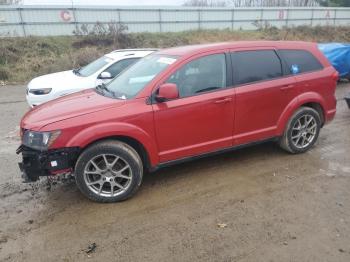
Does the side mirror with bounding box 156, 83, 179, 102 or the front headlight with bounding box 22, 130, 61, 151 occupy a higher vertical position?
the side mirror with bounding box 156, 83, 179, 102

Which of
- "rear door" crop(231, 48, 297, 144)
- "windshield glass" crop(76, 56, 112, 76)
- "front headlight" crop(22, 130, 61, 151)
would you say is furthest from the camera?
"windshield glass" crop(76, 56, 112, 76)

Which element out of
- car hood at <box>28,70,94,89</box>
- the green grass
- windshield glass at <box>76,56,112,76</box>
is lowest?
the green grass

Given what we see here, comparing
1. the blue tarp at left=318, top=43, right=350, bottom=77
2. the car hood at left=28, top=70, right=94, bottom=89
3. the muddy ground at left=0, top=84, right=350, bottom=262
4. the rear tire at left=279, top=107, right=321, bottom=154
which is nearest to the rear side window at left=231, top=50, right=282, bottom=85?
the rear tire at left=279, top=107, right=321, bottom=154

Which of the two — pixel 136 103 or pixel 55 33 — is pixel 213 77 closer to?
pixel 136 103

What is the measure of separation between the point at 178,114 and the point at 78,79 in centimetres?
475

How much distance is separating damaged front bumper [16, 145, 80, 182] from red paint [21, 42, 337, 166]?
0.10 meters

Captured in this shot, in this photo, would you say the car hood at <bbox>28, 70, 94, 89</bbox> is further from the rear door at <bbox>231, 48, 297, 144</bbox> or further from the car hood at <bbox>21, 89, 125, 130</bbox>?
the rear door at <bbox>231, 48, 297, 144</bbox>

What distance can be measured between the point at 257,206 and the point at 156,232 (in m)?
1.23

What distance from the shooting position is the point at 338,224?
3525 millimetres

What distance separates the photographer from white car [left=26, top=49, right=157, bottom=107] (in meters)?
7.87

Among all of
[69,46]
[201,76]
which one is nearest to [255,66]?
[201,76]

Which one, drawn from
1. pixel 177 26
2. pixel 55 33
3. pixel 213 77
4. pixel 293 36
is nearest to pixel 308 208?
pixel 213 77

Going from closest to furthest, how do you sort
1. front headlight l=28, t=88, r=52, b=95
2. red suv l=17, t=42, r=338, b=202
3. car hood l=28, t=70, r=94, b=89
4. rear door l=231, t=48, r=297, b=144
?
red suv l=17, t=42, r=338, b=202 < rear door l=231, t=48, r=297, b=144 < front headlight l=28, t=88, r=52, b=95 < car hood l=28, t=70, r=94, b=89

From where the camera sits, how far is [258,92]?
4797 mm
